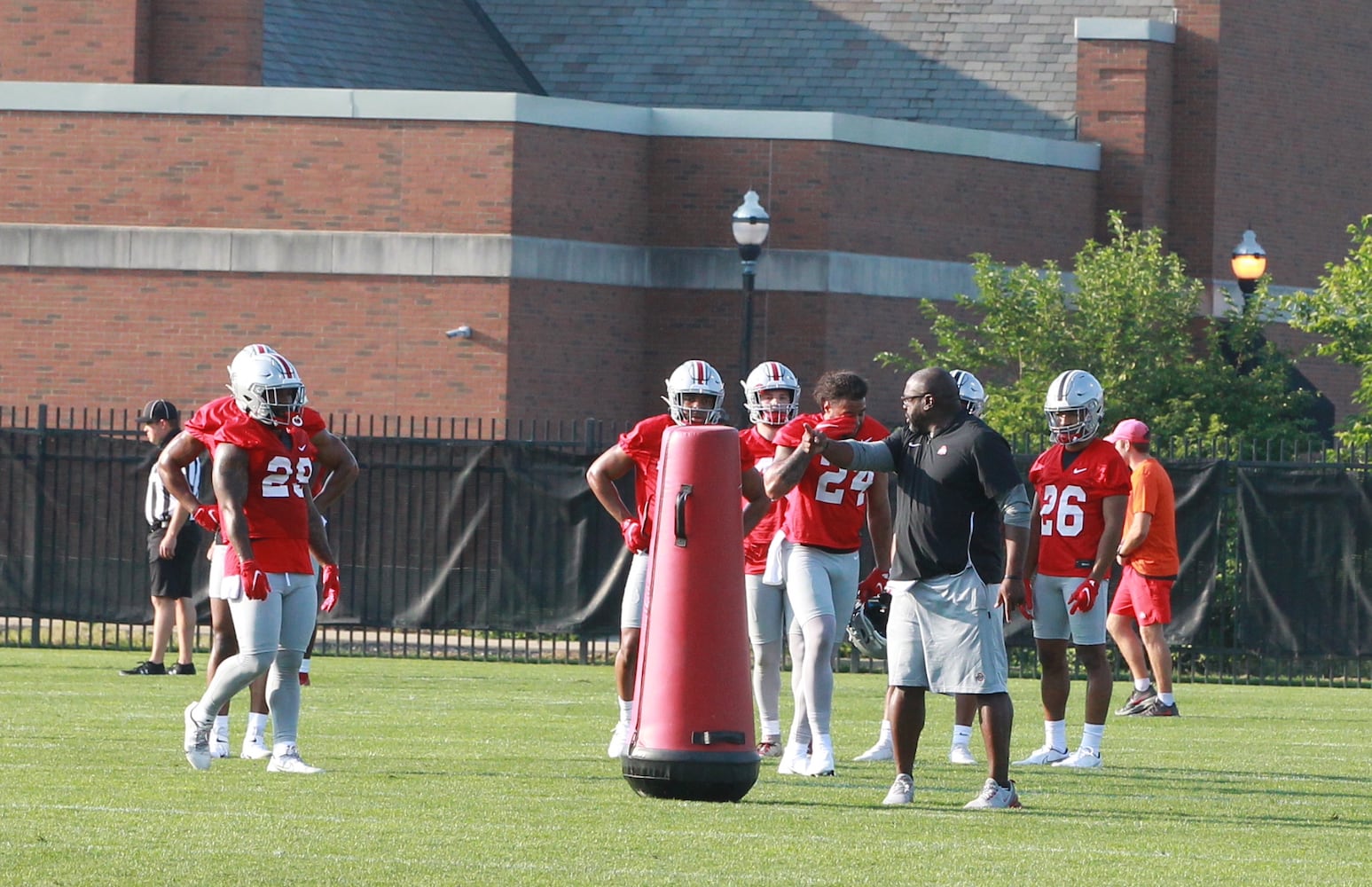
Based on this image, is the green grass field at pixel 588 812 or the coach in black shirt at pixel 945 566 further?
the coach in black shirt at pixel 945 566

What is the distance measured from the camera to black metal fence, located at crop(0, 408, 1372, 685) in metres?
19.3

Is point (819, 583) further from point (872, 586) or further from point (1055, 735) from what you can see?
point (1055, 735)

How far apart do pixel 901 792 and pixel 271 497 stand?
3.05 m

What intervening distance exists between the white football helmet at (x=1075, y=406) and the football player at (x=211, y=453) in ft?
11.4

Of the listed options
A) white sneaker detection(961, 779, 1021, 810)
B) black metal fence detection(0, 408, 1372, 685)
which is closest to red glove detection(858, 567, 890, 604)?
white sneaker detection(961, 779, 1021, 810)

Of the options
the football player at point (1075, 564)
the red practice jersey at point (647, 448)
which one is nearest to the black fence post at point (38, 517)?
the red practice jersey at point (647, 448)

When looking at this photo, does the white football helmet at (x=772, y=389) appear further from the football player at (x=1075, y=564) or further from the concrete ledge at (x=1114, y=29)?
the concrete ledge at (x=1114, y=29)

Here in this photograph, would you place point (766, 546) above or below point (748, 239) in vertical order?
below

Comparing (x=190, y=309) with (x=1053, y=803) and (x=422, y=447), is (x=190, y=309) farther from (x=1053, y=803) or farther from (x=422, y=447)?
(x=1053, y=803)

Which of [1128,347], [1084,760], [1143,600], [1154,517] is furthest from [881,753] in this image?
[1128,347]

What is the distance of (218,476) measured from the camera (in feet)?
33.1

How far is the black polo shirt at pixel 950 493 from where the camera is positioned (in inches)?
368

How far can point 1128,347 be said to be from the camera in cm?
2664

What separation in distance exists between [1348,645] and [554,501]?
6832mm
